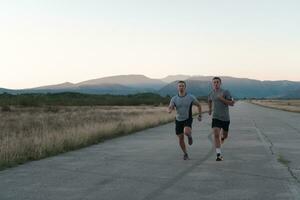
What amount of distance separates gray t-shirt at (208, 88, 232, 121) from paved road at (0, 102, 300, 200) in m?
1.10

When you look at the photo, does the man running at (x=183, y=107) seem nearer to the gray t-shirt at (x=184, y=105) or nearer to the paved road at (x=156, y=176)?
the gray t-shirt at (x=184, y=105)

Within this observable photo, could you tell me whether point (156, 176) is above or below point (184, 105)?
below

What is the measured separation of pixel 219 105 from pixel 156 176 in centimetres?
334

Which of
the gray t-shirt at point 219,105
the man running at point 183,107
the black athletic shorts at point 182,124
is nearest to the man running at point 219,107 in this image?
the gray t-shirt at point 219,105

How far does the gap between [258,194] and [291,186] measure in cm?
103

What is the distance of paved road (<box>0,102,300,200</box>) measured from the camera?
28.2 ft

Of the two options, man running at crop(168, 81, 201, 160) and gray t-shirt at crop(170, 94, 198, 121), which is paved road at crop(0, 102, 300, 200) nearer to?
man running at crop(168, 81, 201, 160)

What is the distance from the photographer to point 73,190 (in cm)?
893

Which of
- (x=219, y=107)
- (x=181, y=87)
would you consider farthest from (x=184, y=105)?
(x=219, y=107)

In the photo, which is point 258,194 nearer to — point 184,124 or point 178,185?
point 178,185

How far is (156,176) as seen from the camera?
34.7ft

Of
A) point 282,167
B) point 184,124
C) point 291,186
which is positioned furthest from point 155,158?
point 291,186

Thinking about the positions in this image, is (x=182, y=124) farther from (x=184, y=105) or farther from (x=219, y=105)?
(x=219, y=105)

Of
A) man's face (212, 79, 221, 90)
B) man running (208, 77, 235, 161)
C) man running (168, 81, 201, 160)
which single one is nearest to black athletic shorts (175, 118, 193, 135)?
man running (168, 81, 201, 160)
